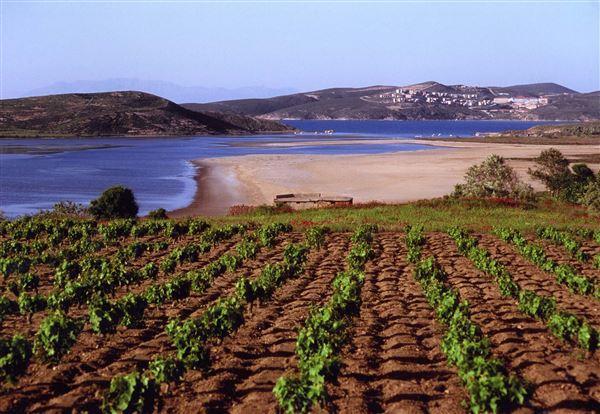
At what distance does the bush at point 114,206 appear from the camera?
4166cm

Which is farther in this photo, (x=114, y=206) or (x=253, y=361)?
(x=114, y=206)

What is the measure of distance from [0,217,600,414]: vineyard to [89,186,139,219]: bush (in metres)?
17.1

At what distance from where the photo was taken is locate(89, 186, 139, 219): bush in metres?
41.7

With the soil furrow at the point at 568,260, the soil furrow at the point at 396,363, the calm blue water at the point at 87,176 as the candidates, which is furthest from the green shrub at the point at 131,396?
the calm blue water at the point at 87,176

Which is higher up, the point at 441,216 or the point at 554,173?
the point at 554,173

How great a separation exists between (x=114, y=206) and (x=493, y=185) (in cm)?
2853

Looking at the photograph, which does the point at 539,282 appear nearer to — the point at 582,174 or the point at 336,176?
the point at 582,174

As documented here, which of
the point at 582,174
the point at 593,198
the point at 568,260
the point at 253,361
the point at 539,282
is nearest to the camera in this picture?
the point at 253,361

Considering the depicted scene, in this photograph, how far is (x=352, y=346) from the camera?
1378 centimetres

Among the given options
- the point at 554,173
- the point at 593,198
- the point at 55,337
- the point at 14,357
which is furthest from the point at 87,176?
the point at 14,357

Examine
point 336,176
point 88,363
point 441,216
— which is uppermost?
point 88,363

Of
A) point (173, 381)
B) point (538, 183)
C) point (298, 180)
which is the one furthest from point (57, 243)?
point (538, 183)

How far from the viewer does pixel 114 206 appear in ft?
137

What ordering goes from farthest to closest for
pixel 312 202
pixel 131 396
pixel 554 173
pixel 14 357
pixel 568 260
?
pixel 554 173 → pixel 312 202 → pixel 568 260 → pixel 14 357 → pixel 131 396
